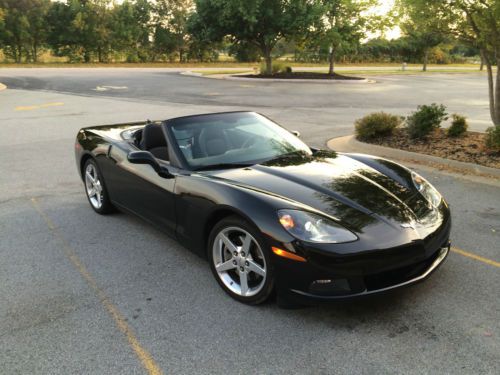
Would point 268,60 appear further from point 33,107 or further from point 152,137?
point 152,137

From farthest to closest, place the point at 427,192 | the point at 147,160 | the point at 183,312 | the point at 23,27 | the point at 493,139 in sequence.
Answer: the point at 23,27
the point at 493,139
the point at 147,160
the point at 427,192
the point at 183,312

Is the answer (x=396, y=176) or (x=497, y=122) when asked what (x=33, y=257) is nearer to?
(x=396, y=176)

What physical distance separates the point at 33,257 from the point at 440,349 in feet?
11.5

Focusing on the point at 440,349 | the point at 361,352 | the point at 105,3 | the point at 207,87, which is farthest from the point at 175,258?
the point at 105,3

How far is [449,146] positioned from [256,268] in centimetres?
630

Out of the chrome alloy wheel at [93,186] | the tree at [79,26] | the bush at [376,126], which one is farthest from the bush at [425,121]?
the tree at [79,26]

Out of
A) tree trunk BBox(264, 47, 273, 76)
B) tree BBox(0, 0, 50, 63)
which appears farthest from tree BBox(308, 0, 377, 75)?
tree BBox(0, 0, 50, 63)

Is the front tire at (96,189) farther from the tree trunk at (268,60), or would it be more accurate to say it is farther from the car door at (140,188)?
the tree trunk at (268,60)

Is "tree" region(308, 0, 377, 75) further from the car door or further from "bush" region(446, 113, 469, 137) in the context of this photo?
the car door

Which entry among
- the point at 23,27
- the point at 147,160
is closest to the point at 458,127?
the point at 147,160

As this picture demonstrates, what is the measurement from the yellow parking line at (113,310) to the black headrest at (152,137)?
1.25m

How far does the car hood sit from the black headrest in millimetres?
1113

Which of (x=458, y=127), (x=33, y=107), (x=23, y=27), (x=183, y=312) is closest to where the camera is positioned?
(x=183, y=312)

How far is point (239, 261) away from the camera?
3.50m
